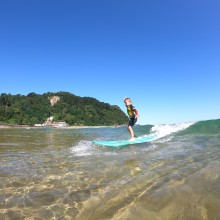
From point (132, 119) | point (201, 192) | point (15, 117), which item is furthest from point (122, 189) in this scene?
point (15, 117)

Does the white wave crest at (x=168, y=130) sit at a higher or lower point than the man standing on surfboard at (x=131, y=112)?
lower

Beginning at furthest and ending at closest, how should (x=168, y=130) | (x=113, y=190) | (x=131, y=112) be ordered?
1. (x=168, y=130)
2. (x=131, y=112)
3. (x=113, y=190)

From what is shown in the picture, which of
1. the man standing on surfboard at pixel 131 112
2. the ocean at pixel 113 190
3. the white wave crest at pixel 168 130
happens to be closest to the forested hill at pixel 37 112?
the white wave crest at pixel 168 130

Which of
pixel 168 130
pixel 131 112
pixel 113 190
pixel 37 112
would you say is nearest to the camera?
pixel 113 190

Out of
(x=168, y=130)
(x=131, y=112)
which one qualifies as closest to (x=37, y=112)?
(x=168, y=130)

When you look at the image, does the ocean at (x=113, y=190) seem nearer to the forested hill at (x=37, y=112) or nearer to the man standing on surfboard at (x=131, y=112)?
the man standing on surfboard at (x=131, y=112)

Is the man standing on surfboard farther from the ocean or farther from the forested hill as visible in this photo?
the forested hill

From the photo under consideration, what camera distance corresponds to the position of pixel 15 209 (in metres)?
4.14

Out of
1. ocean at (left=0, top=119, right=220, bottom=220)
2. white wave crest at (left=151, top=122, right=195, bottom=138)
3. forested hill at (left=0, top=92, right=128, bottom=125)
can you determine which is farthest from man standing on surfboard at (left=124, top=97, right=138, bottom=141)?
forested hill at (left=0, top=92, right=128, bottom=125)

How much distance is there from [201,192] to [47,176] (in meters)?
3.89

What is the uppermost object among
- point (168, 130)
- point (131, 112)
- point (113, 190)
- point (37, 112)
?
point (37, 112)

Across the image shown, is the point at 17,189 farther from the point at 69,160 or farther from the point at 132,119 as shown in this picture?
the point at 132,119

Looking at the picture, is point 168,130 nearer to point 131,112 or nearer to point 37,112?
point 131,112

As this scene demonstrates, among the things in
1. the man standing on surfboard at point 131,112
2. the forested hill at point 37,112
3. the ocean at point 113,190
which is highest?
the forested hill at point 37,112
